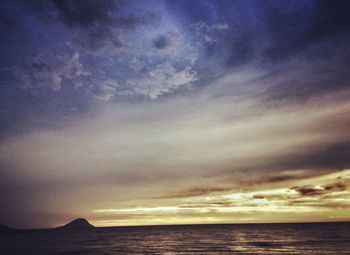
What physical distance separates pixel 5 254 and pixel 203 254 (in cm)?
4354

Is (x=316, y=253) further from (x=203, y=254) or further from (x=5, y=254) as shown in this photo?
(x=5, y=254)

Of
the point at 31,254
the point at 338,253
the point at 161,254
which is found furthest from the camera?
the point at 31,254

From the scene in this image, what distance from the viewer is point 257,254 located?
5462cm

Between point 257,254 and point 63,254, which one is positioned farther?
point 63,254

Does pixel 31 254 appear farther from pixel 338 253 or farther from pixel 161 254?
pixel 338 253

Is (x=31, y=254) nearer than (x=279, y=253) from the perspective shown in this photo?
No

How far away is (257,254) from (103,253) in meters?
33.3

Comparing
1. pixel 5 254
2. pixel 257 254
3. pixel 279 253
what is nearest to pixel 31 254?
pixel 5 254

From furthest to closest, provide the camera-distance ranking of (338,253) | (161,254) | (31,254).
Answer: (31,254)
(161,254)
(338,253)

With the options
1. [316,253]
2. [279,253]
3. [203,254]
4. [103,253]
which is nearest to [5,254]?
[103,253]

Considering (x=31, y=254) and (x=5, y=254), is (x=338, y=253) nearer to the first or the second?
(x=31, y=254)

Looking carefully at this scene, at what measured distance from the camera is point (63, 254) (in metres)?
61.2

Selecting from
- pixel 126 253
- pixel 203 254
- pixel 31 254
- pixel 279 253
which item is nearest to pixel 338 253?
pixel 279 253

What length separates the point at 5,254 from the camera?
6075 centimetres
